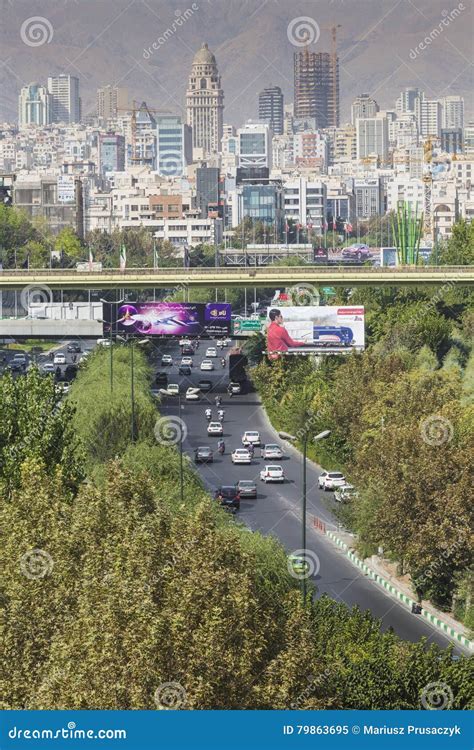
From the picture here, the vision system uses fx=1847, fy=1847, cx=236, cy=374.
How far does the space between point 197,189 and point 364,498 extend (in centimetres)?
Result: 11511

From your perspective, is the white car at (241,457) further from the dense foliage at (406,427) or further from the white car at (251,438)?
the white car at (251,438)

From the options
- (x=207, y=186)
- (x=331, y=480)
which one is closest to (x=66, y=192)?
(x=207, y=186)

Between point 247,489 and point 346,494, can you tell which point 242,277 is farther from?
point 346,494

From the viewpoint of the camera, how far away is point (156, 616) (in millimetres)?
14594

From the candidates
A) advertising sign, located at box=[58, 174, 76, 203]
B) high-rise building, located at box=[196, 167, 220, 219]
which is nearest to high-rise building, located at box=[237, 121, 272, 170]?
high-rise building, located at box=[196, 167, 220, 219]

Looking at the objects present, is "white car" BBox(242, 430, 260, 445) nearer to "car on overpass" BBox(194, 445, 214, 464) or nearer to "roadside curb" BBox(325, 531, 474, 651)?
"car on overpass" BBox(194, 445, 214, 464)

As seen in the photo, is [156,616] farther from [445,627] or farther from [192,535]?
[445,627]

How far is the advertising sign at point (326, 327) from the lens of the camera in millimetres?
48906

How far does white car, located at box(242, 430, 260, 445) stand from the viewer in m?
39.6

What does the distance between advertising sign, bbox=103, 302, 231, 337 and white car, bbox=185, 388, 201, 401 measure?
2695mm

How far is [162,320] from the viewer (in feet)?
167

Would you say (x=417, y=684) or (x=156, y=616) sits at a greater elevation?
(x=156, y=616)

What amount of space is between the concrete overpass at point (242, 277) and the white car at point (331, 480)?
19.4 m

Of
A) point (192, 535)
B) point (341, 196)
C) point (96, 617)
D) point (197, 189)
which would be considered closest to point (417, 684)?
point (192, 535)
